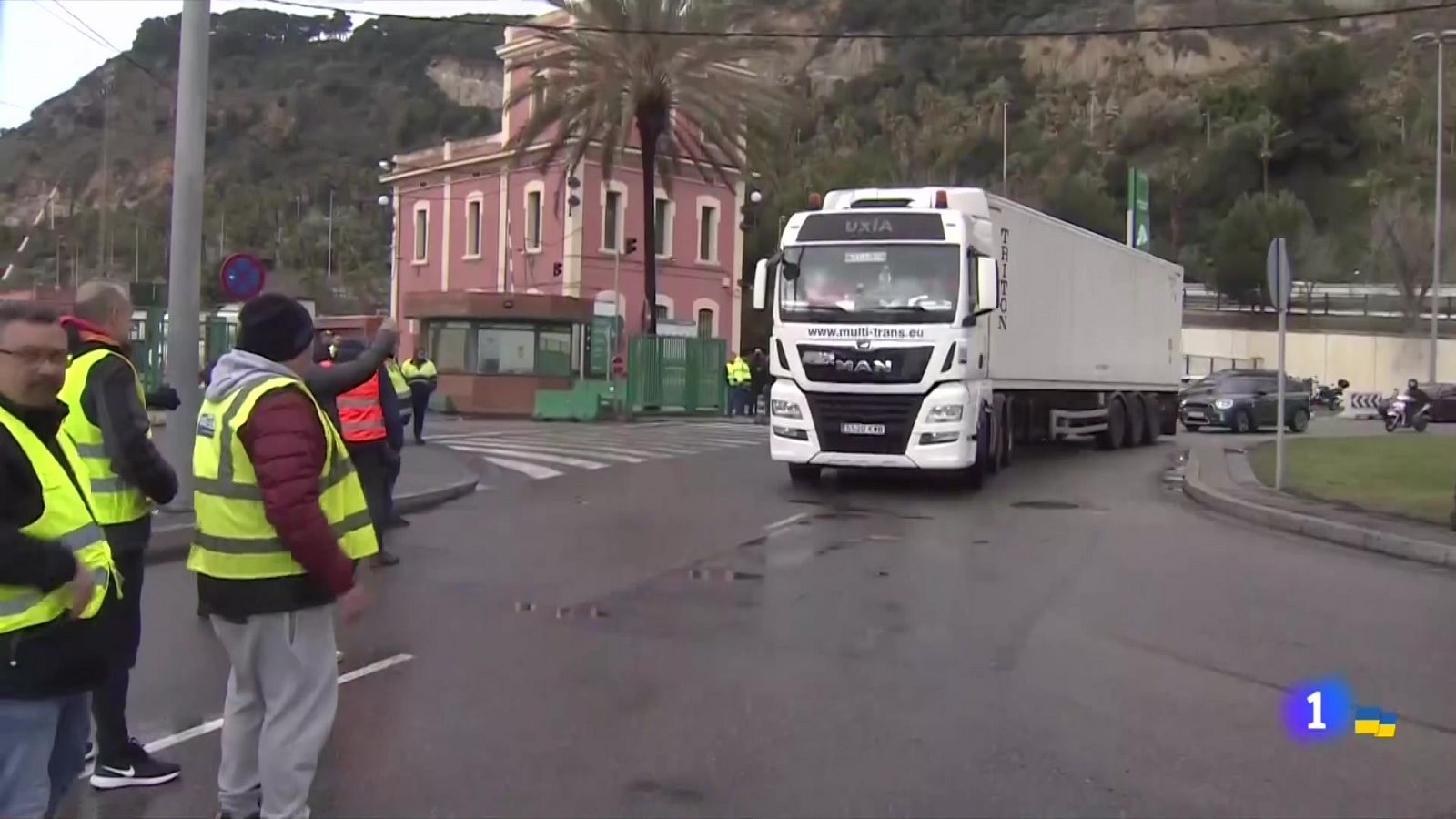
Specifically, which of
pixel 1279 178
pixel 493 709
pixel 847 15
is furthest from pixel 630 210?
pixel 847 15

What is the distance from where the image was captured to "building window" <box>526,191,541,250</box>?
47.6m

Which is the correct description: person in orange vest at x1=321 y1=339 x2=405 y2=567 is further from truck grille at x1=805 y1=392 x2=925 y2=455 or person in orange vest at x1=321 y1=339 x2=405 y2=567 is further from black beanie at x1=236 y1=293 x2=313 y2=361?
truck grille at x1=805 y1=392 x2=925 y2=455

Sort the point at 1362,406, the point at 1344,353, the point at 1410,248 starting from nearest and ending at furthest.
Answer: the point at 1362,406, the point at 1410,248, the point at 1344,353

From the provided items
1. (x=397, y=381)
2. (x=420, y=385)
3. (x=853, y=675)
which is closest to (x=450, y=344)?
(x=420, y=385)

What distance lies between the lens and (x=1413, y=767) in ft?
19.4

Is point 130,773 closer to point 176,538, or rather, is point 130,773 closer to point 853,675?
point 853,675

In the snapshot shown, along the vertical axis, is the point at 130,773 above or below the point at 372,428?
below

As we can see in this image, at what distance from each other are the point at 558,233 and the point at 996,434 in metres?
30.3

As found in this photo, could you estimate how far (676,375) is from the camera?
38344 mm

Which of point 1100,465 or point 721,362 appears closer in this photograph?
point 1100,465

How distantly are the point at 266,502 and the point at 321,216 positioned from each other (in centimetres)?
10585

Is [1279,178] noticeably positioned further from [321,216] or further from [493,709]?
[493,709]

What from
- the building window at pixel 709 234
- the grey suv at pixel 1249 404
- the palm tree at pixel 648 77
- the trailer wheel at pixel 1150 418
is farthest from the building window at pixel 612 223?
the trailer wheel at pixel 1150 418

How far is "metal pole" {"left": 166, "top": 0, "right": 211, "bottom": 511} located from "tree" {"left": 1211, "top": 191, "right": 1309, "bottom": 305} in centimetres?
6069
